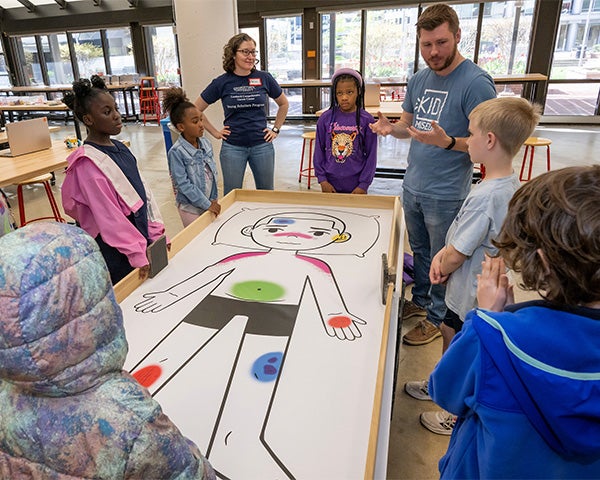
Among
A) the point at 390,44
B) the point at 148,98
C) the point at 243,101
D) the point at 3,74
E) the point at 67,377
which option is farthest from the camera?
the point at 3,74

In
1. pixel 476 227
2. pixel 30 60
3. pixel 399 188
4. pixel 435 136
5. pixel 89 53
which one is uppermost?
pixel 89 53

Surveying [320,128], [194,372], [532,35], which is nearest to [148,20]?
[532,35]

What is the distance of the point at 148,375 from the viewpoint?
119 centimetres

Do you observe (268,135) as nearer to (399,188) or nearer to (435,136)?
(435,136)

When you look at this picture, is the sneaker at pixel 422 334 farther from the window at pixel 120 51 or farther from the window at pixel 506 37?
the window at pixel 120 51

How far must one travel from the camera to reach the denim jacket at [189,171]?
2344 mm

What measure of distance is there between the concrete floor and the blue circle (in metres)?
0.79

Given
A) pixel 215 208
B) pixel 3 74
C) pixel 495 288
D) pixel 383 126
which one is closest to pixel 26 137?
pixel 215 208

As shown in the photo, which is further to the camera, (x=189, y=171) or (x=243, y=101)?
(x=243, y=101)

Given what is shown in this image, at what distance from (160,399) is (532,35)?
9831 mm

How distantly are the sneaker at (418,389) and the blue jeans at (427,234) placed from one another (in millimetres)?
364

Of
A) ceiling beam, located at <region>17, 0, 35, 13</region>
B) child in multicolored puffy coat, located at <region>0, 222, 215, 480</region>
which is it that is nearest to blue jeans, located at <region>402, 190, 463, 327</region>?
child in multicolored puffy coat, located at <region>0, 222, 215, 480</region>

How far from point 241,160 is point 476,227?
6.43 ft

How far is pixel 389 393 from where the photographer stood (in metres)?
1.15
